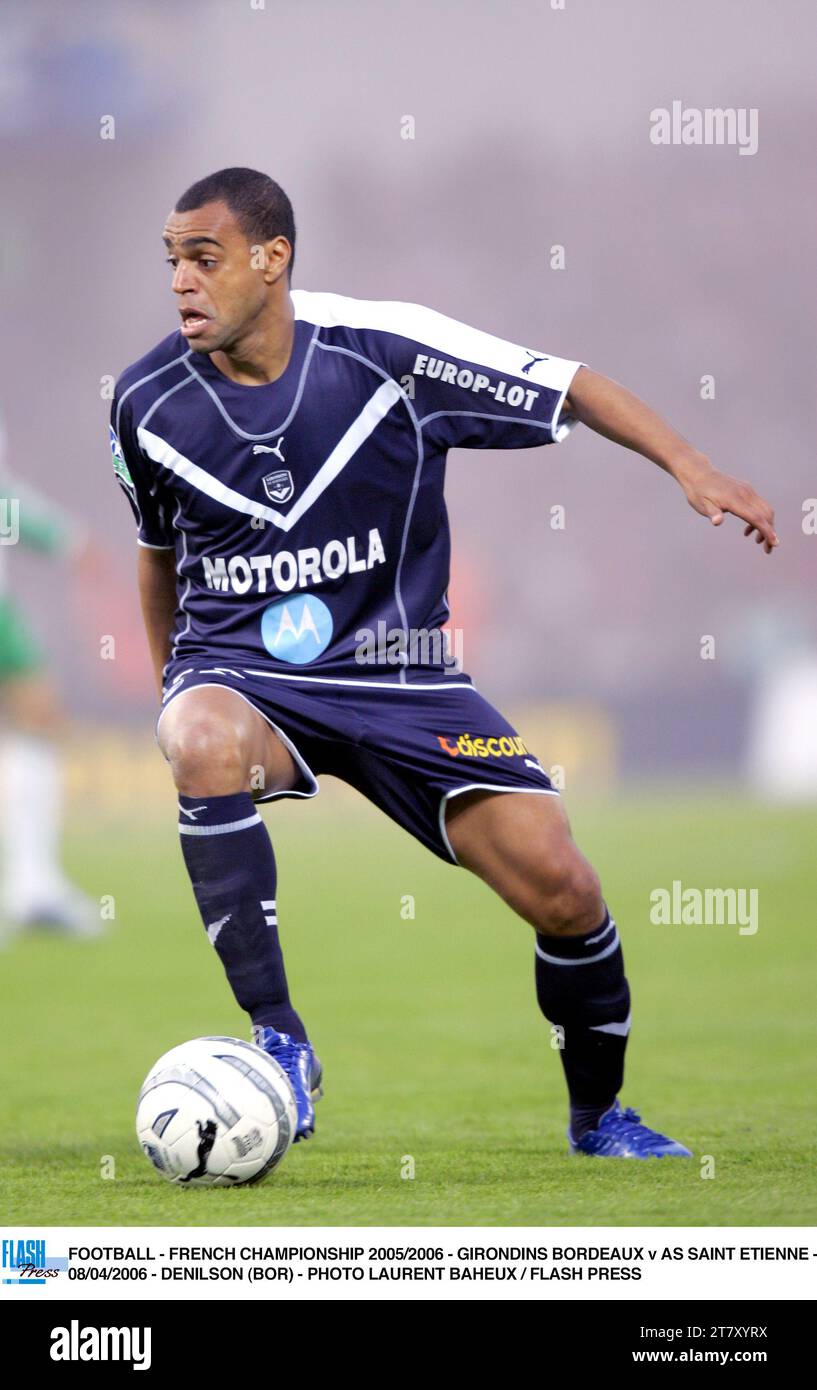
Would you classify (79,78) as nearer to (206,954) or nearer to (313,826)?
(313,826)

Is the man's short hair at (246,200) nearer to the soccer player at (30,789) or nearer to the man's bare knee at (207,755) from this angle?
the man's bare knee at (207,755)

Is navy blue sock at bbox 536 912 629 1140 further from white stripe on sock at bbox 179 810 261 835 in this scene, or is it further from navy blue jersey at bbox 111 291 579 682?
white stripe on sock at bbox 179 810 261 835

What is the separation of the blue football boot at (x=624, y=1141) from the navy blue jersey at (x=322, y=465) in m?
1.01

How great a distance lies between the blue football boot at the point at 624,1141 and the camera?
364cm

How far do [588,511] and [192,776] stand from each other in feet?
71.0

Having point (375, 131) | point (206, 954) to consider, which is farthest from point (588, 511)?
point (206, 954)

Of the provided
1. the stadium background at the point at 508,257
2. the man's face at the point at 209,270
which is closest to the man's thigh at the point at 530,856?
the man's face at the point at 209,270

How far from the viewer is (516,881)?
3.73m

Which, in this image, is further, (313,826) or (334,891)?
(313,826)

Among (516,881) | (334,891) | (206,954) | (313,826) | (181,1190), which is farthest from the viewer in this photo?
(313,826)

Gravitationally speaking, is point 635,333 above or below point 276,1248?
above

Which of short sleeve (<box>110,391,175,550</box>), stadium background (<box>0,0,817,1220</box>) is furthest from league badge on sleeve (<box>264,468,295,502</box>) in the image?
stadium background (<box>0,0,817,1220</box>)

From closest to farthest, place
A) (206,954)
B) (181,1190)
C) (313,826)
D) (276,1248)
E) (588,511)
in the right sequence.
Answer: (276,1248)
(181,1190)
(206,954)
(313,826)
(588,511)
